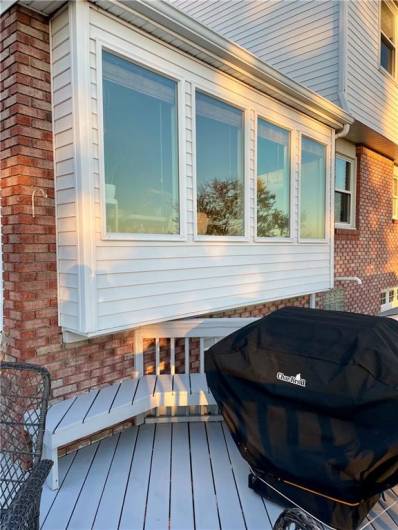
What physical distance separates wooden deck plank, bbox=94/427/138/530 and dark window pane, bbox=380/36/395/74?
6.99m

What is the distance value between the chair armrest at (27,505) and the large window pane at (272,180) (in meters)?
2.94

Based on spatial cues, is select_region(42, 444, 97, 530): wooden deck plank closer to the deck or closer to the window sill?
the deck

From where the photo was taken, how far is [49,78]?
2.53m

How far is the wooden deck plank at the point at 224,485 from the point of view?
207cm

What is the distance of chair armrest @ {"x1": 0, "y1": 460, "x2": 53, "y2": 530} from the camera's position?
52.7 inches

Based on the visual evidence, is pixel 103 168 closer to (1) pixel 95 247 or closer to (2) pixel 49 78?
(1) pixel 95 247

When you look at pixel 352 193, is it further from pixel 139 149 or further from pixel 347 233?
pixel 139 149

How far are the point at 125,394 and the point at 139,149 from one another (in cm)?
184

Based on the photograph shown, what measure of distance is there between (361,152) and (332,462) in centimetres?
586

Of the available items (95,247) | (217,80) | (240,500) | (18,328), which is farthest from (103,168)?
(240,500)

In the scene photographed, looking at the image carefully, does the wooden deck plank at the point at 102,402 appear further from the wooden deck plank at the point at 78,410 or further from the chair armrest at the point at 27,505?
the chair armrest at the point at 27,505

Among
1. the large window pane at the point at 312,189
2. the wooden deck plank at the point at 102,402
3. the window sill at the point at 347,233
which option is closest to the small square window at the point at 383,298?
the window sill at the point at 347,233

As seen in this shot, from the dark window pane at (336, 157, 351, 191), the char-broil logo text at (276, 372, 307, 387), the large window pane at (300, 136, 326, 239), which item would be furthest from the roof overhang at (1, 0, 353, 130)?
the char-broil logo text at (276, 372, 307, 387)

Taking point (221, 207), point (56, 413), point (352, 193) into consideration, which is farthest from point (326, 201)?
point (56, 413)
